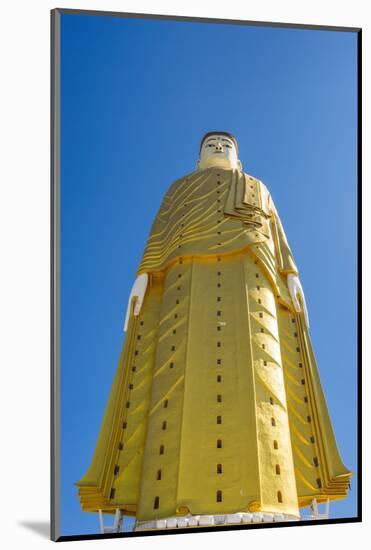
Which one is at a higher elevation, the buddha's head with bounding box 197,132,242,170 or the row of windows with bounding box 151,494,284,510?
the buddha's head with bounding box 197,132,242,170

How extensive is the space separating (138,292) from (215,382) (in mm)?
2244

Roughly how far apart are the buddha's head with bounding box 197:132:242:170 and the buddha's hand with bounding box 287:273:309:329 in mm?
2452

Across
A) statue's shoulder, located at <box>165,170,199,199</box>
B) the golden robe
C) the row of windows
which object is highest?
statue's shoulder, located at <box>165,170,199,199</box>

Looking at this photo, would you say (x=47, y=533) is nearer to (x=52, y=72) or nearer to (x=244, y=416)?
(x=244, y=416)

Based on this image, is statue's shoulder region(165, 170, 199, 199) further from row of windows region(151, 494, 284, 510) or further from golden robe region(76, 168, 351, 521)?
row of windows region(151, 494, 284, 510)

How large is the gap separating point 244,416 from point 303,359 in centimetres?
183

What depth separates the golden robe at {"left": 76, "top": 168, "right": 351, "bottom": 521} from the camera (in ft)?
49.1

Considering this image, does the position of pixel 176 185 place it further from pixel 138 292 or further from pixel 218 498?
pixel 218 498

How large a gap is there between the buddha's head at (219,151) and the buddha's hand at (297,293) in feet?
8.04

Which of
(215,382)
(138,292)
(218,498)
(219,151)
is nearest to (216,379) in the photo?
(215,382)

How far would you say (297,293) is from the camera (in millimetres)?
17500

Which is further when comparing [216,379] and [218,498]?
[216,379]

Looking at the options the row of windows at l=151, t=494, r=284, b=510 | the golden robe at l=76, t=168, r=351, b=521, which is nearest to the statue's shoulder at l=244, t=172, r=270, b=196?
the golden robe at l=76, t=168, r=351, b=521

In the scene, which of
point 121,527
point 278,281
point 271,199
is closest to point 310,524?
point 121,527
